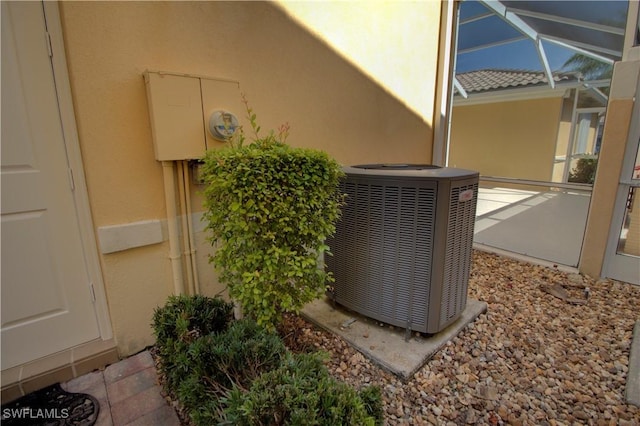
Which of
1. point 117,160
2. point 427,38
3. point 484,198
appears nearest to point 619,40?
point 427,38

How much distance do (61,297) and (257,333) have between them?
4.28ft

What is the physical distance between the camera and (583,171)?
5.18 metres

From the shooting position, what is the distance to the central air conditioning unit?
6.56ft

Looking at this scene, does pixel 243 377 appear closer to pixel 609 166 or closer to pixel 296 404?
pixel 296 404

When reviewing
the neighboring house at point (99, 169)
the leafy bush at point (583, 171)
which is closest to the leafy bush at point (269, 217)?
the neighboring house at point (99, 169)

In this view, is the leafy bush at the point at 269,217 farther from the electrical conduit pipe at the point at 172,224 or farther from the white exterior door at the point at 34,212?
the white exterior door at the point at 34,212

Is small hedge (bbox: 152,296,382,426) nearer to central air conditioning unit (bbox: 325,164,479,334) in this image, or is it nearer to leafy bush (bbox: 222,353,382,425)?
leafy bush (bbox: 222,353,382,425)

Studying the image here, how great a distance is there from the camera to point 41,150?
1736mm

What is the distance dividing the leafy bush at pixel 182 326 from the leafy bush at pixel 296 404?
1.59 ft

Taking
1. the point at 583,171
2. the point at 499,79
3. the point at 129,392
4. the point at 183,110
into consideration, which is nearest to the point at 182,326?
the point at 129,392

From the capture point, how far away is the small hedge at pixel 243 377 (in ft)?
3.77

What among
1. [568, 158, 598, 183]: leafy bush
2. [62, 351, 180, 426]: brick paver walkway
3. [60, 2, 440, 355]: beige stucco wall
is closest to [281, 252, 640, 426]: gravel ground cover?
[62, 351, 180, 426]: brick paver walkway

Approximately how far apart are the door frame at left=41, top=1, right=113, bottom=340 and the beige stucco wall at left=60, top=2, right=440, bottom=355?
3 centimetres

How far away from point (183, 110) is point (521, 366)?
112 inches
